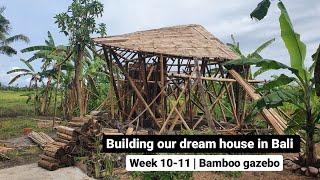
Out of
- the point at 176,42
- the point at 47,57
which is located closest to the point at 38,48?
the point at 47,57

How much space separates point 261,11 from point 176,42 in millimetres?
6818

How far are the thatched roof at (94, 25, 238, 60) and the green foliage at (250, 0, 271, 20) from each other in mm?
5279

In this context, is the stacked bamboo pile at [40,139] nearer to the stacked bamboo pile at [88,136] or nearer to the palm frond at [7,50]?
the stacked bamboo pile at [88,136]

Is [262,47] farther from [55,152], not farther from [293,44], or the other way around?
[55,152]

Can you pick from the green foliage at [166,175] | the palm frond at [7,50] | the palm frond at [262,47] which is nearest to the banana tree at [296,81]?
the green foliage at [166,175]

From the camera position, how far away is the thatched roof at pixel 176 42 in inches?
554

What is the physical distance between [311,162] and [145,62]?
8090 millimetres

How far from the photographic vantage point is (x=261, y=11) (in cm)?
861

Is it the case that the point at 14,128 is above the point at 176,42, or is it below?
below

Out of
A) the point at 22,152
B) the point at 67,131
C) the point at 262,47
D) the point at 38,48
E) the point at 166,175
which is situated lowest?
the point at 22,152

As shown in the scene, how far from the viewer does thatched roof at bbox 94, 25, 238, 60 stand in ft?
46.2

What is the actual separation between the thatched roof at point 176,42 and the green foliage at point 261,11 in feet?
17.3

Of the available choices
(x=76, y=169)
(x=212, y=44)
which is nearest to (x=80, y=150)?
(x=76, y=169)

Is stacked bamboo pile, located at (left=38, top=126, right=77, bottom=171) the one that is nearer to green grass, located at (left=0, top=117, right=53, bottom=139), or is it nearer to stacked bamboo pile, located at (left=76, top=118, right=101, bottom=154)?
stacked bamboo pile, located at (left=76, top=118, right=101, bottom=154)
